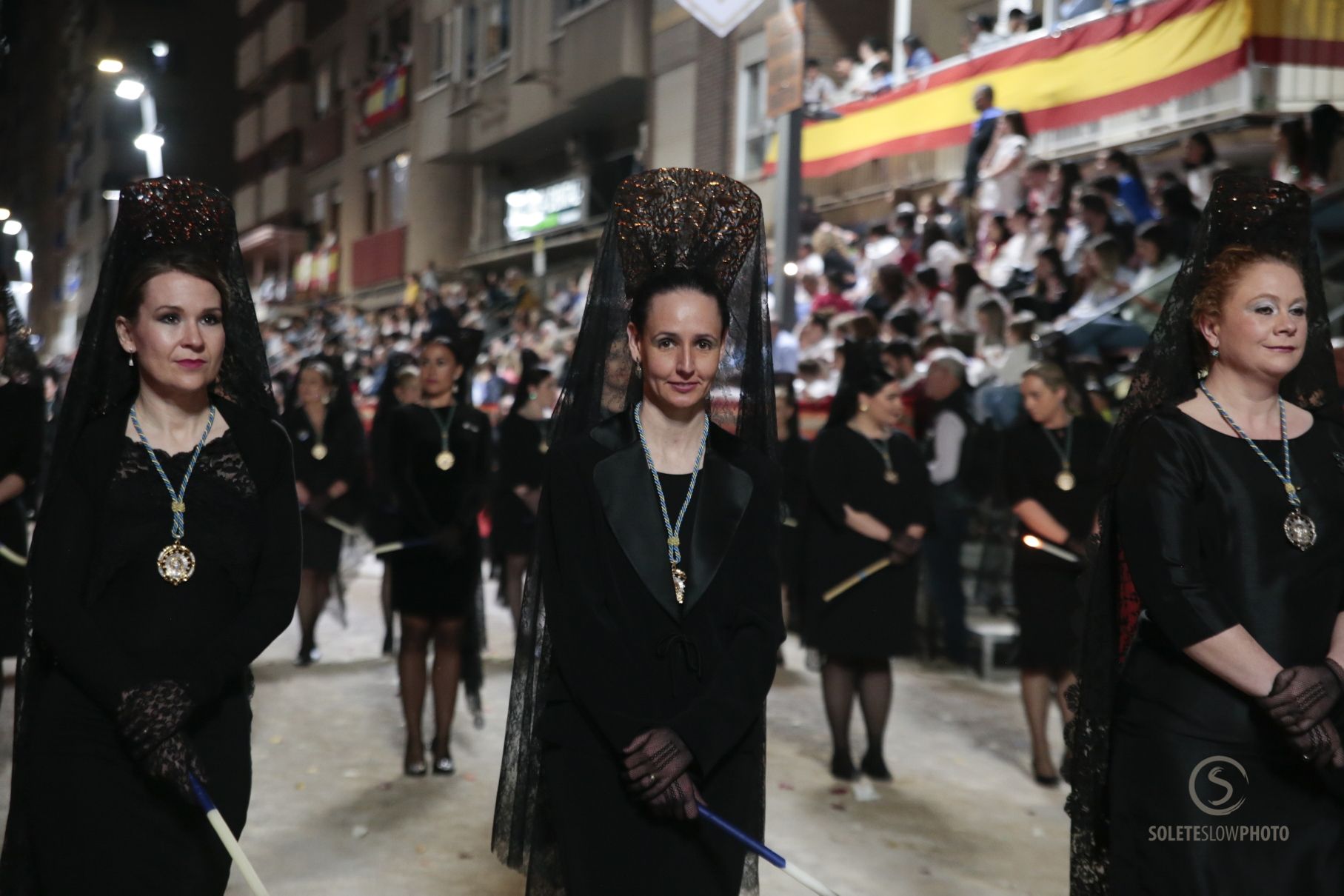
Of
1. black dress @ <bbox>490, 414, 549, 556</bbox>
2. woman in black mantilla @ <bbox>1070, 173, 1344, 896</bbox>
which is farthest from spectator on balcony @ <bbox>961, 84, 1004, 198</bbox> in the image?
woman in black mantilla @ <bbox>1070, 173, 1344, 896</bbox>

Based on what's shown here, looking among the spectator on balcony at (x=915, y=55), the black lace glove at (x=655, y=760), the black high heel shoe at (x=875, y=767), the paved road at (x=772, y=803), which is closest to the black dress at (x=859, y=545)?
the black high heel shoe at (x=875, y=767)

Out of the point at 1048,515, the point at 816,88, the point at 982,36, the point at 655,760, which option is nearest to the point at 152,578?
the point at 655,760

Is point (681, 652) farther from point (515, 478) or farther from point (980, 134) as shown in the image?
point (980, 134)

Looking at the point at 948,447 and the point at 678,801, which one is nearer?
the point at 678,801

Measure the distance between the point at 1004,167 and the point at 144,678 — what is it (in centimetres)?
1147

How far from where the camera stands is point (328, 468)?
30.7 feet

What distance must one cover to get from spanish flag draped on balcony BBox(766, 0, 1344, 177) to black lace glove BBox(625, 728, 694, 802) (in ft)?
30.2

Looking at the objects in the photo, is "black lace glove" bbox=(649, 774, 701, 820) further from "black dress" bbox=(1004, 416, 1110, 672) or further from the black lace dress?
"black dress" bbox=(1004, 416, 1110, 672)

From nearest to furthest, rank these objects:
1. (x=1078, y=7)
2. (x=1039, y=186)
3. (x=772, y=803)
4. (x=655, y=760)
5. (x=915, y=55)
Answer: (x=655, y=760) → (x=772, y=803) → (x=1039, y=186) → (x=1078, y=7) → (x=915, y=55)

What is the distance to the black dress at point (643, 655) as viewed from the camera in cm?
297

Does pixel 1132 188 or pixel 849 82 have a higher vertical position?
pixel 849 82

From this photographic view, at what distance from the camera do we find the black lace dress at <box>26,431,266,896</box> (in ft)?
10.1

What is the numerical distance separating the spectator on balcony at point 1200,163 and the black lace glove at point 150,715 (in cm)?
940

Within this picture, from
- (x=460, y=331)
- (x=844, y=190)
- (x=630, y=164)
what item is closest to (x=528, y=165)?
(x=630, y=164)
